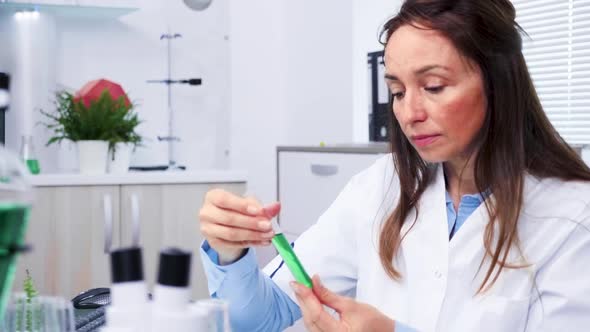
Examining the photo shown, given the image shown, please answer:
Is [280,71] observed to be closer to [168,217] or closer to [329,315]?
[168,217]

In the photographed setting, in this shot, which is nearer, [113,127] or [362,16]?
[113,127]

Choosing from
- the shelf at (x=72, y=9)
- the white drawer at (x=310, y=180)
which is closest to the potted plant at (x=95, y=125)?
the shelf at (x=72, y=9)

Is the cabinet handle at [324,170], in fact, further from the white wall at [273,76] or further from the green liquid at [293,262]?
the green liquid at [293,262]

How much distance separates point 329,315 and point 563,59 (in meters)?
2.20

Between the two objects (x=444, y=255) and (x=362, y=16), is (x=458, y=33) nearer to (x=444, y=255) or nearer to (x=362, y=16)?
(x=444, y=255)

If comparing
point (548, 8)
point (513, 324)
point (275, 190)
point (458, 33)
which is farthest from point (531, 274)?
point (275, 190)

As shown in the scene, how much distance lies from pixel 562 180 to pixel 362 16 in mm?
2551

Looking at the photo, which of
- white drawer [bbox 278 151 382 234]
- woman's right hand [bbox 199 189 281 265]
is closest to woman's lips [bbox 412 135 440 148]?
woman's right hand [bbox 199 189 281 265]

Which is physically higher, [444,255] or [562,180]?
[562,180]

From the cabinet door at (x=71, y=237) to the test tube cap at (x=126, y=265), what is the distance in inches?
96.0

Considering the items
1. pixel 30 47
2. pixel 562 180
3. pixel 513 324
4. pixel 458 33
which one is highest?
pixel 30 47

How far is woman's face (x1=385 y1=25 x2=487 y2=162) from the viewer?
1250mm

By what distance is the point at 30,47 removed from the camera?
3.41 metres

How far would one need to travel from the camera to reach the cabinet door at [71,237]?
296 centimetres
